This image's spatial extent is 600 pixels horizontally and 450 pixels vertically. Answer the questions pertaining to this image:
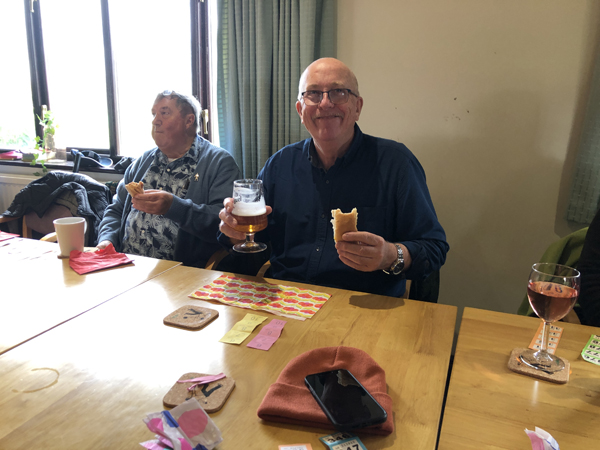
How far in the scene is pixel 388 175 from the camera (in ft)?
5.58

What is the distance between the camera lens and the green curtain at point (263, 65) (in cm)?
254

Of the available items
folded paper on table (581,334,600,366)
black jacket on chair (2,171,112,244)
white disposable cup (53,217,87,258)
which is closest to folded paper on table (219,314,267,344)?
folded paper on table (581,334,600,366)

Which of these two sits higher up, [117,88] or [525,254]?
[117,88]

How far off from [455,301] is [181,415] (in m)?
2.24

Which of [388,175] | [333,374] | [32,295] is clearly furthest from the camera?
[388,175]

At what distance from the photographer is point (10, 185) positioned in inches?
153

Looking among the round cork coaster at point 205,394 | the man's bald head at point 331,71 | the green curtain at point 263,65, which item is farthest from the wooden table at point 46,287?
the green curtain at point 263,65

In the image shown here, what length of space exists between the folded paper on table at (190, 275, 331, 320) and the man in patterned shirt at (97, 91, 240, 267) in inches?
28.9

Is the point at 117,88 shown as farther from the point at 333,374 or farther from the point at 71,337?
the point at 333,374

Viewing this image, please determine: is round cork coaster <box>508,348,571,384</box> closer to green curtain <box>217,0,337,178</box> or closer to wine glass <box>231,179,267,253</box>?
wine glass <box>231,179,267,253</box>

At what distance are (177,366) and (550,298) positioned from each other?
2.69 ft

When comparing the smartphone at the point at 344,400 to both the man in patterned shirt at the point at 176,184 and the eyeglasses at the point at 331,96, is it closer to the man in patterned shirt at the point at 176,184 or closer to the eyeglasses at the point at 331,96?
the eyeglasses at the point at 331,96

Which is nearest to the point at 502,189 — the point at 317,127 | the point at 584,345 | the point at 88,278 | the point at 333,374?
the point at 317,127

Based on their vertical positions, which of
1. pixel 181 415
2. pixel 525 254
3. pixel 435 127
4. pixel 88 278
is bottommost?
pixel 525 254
